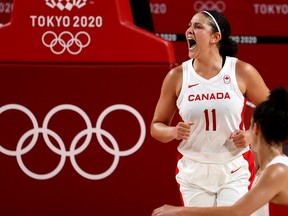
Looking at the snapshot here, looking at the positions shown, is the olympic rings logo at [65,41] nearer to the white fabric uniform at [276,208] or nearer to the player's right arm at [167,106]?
the player's right arm at [167,106]

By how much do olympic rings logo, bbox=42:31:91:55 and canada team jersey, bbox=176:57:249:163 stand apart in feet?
3.66

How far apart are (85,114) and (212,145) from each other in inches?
50.0

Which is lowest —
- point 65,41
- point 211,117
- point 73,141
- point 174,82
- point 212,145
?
point 73,141

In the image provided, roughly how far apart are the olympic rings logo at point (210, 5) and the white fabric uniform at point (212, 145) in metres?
4.01

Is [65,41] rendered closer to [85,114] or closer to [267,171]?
[85,114]

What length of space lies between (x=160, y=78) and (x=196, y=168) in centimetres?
106

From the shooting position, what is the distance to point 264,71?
8.48 meters

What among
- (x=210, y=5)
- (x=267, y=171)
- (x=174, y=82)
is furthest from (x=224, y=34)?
(x=210, y=5)

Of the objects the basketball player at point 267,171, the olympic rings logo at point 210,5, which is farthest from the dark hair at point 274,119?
the olympic rings logo at point 210,5

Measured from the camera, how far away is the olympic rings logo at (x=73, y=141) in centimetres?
539

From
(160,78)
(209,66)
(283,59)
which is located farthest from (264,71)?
(209,66)

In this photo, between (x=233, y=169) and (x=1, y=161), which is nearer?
(x=233, y=169)

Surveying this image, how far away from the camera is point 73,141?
17.8ft

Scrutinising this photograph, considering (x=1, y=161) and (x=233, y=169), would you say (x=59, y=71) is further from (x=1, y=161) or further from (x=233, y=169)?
(x=233, y=169)
